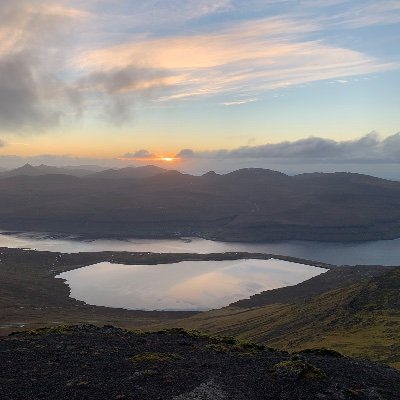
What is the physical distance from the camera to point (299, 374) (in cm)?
2672

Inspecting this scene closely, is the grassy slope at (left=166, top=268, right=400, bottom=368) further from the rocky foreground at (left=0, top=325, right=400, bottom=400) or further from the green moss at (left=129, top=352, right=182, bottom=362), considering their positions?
the green moss at (left=129, top=352, right=182, bottom=362)

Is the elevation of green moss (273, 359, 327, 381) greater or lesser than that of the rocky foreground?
greater

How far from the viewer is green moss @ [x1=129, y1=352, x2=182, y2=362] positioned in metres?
31.5

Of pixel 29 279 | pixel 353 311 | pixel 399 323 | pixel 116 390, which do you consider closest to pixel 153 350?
pixel 116 390

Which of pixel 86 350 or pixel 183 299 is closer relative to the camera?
pixel 86 350

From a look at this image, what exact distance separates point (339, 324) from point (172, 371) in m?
44.4

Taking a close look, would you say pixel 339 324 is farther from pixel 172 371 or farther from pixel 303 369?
pixel 172 371

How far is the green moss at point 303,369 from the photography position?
26.7 metres

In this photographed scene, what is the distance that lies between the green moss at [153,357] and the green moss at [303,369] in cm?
737

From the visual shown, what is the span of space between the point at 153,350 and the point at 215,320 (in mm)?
80547


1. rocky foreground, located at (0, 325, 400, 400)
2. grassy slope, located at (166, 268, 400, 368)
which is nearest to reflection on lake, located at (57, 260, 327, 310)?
grassy slope, located at (166, 268, 400, 368)

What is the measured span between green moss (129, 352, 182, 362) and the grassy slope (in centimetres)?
2172

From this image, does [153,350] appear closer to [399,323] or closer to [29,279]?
[399,323]

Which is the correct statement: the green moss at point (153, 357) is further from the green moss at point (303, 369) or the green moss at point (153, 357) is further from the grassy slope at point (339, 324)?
the grassy slope at point (339, 324)
